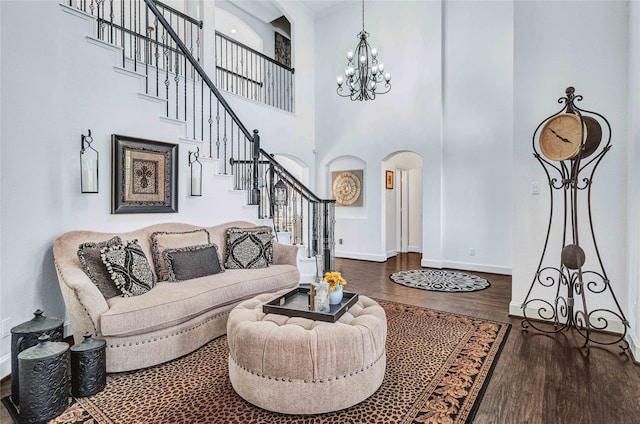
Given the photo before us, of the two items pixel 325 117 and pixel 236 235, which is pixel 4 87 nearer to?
pixel 236 235

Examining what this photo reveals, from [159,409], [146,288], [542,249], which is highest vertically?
[542,249]

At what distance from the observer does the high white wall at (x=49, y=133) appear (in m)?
2.53

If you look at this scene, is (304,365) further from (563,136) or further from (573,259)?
(563,136)

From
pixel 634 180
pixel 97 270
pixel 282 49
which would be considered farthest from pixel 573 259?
pixel 282 49

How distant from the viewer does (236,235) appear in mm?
3975

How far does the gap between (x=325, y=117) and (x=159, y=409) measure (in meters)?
6.91

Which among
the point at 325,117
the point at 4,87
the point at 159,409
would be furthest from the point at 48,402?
the point at 325,117

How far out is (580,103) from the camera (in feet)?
10.9

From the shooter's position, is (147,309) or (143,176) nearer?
(147,309)

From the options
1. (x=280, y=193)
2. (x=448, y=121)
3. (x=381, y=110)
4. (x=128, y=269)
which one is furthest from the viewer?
(x=381, y=110)

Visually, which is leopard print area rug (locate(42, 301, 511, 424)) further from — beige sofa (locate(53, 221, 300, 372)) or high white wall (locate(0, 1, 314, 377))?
high white wall (locate(0, 1, 314, 377))

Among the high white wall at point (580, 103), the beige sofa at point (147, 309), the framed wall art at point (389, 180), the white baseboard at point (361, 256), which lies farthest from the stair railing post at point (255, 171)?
the framed wall art at point (389, 180)

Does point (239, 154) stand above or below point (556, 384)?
above

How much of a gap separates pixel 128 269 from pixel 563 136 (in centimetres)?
382
